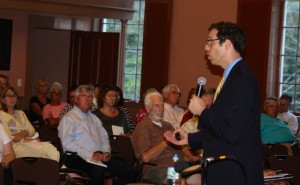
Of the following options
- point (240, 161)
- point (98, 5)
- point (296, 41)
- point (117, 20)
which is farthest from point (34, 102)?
point (240, 161)

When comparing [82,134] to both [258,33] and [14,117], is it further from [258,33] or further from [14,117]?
[258,33]

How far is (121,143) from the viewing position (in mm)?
7070

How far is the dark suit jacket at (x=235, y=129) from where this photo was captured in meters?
2.88

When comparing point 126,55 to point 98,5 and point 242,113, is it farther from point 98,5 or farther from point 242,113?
point 242,113

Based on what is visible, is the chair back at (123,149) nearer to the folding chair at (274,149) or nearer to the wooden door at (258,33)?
the folding chair at (274,149)

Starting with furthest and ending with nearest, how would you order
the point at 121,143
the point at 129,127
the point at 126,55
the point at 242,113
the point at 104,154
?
the point at 126,55, the point at 129,127, the point at 121,143, the point at 104,154, the point at 242,113

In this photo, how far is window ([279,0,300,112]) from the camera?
10.7 metres

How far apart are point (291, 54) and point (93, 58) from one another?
3.97 meters

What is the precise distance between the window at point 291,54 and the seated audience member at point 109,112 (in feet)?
12.8

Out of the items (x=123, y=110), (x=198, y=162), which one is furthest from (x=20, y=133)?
(x=198, y=162)

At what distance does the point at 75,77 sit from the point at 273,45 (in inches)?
164

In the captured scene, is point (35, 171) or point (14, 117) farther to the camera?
point (14, 117)

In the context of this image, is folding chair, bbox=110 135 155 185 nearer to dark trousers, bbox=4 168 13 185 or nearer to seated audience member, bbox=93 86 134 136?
seated audience member, bbox=93 86 134 136

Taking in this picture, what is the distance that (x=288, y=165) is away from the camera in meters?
5.98
